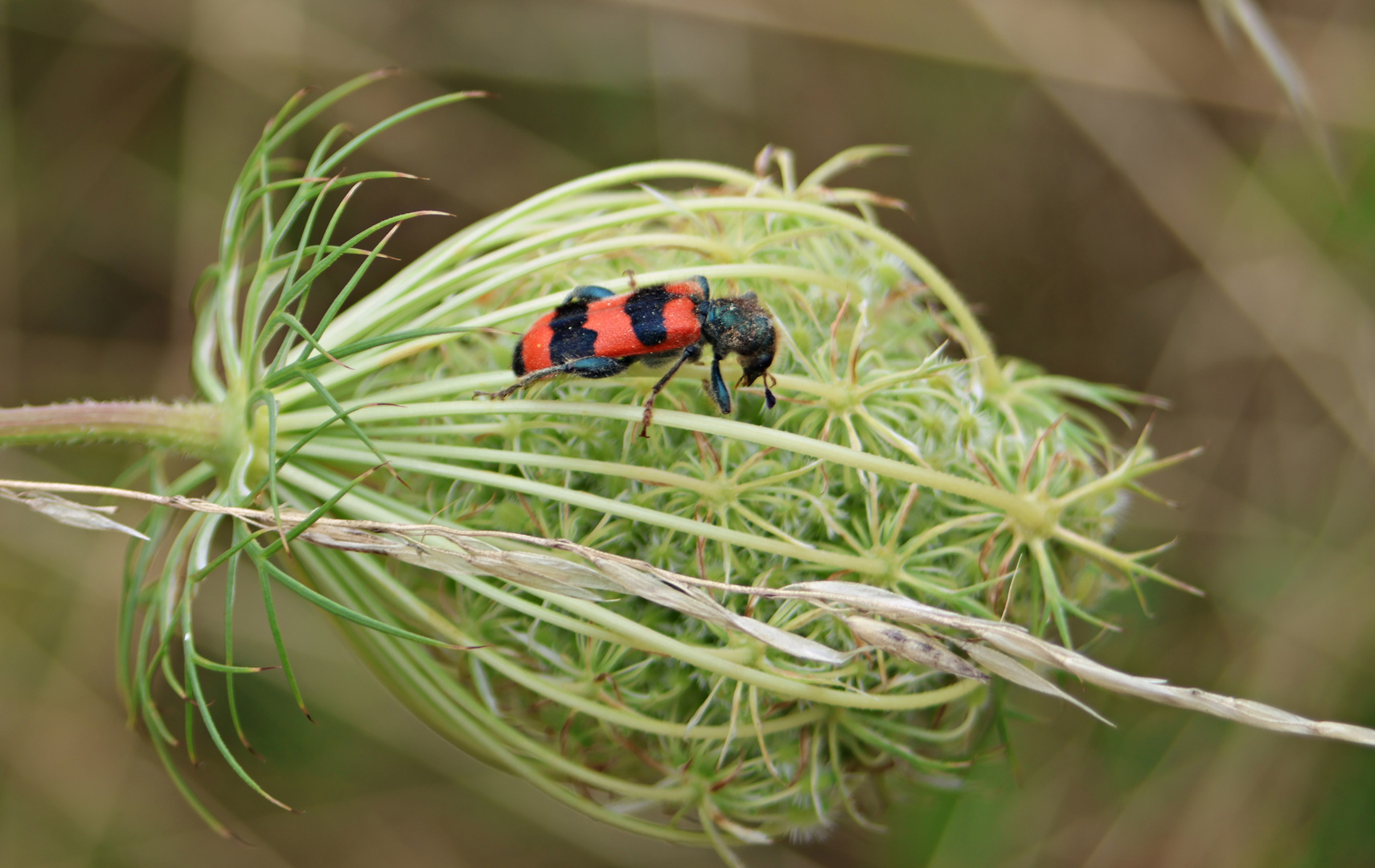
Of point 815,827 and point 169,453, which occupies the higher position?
point 169,453

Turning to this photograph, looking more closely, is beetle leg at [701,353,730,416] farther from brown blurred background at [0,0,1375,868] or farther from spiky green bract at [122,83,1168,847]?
brown blurred background at [0,0,1375,868]

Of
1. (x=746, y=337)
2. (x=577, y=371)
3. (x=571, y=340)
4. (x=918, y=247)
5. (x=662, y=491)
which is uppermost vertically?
(x=918, y=247)

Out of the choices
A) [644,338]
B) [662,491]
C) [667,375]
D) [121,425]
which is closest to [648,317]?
[644,338]

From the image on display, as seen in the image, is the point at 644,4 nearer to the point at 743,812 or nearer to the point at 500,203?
the point at 500,203

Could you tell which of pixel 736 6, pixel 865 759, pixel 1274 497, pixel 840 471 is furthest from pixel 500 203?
pixel 1274 497

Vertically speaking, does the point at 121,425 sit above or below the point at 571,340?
below

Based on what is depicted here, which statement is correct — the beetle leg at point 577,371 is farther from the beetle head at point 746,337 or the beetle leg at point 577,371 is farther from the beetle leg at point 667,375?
the beetle head at point 746,337

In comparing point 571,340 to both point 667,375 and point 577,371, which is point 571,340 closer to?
point 577,371
